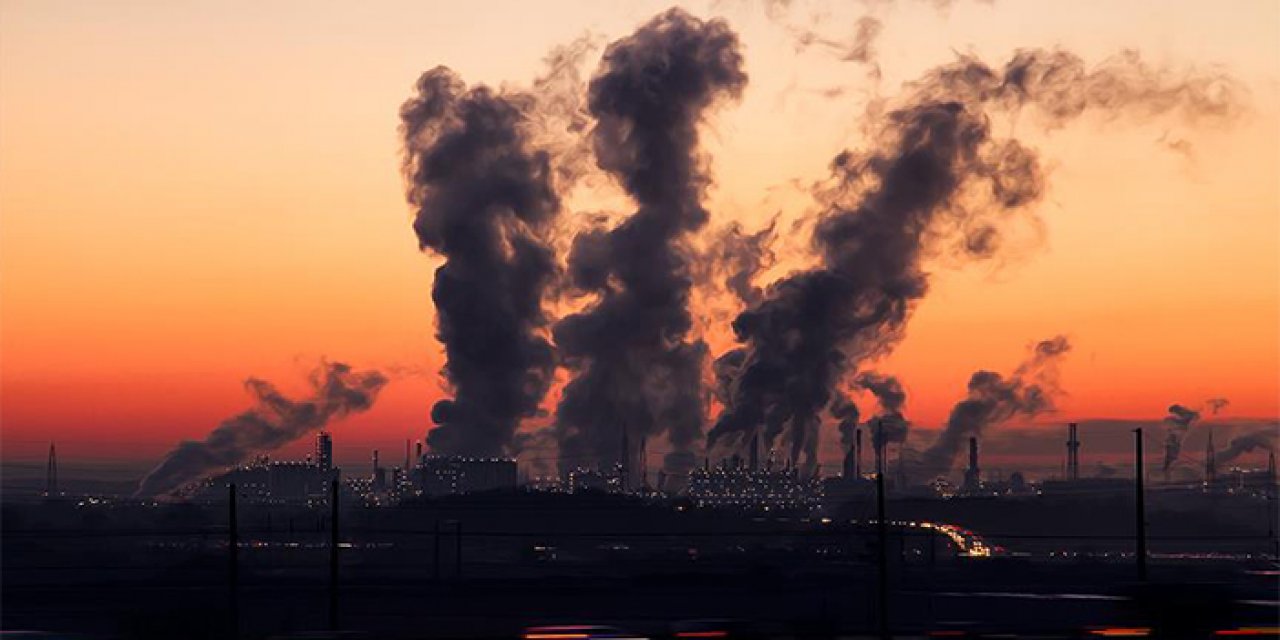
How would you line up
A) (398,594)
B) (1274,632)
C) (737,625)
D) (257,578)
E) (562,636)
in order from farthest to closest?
(257,578)
(398,594)
(1274,632)
(562,636)
(737,625)

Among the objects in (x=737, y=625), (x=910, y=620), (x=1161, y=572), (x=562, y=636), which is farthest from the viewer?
(x=1161, y=572)

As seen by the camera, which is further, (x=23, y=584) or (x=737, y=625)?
(x=23, y=584)

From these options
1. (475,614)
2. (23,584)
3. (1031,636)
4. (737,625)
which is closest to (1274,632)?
(1031,636)

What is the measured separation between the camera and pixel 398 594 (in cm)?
11369

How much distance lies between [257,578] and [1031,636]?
103 m

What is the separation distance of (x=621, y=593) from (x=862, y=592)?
1557cm

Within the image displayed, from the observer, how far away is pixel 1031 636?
48.2 m

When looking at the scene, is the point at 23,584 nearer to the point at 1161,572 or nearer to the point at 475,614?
the point at 475,614

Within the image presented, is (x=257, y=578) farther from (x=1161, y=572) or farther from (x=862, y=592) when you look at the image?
(x=1161, y=572)

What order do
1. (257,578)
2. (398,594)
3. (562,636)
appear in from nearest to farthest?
(562,636), (398,594), (257,578)

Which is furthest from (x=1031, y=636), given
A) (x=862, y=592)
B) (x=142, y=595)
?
(x=142, y=595)

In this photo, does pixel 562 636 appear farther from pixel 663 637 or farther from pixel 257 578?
pixel 257 578

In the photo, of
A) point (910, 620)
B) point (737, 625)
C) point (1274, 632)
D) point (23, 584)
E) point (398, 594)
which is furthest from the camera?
point (23, 584)

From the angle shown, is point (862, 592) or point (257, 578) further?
point (257, 578)
